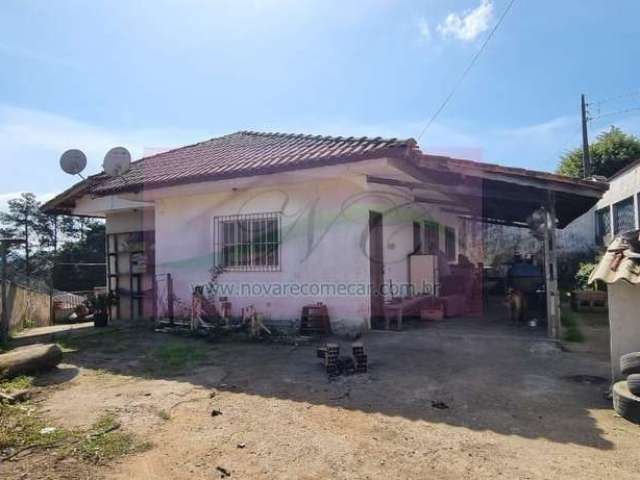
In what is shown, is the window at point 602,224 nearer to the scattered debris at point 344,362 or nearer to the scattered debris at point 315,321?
the scattered debris at point 315,321

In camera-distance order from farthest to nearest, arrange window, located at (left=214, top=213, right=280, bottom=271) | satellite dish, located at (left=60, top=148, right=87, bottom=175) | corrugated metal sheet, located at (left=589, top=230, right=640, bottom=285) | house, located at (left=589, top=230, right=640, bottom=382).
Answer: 1. satellite dish, located at (left=60, top=148, right=87, bottom=175)
2. window, located at (left=214, top=213, right=280, bottom=271)
3. house, located at (left=589, top=230, right=640, bottom=382)
4. corrugated metal sheet, located at (left=589, top=230, right=640, bottom=285)

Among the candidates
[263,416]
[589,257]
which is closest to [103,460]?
[263,416]

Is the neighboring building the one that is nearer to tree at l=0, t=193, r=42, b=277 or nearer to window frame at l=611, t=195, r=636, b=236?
window frame at l=611, t=195, r=636, b=236

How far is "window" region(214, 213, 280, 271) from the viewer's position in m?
8.83

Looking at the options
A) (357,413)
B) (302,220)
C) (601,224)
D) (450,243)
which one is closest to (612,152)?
(601,224)

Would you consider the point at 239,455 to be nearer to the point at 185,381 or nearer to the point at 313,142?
the point at 185,381

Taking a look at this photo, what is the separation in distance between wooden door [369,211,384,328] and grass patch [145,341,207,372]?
3.33 meters

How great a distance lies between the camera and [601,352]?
6.29 metres

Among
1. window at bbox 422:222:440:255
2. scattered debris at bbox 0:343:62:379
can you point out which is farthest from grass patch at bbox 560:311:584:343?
scattered debris at bbox 0:343:62:379

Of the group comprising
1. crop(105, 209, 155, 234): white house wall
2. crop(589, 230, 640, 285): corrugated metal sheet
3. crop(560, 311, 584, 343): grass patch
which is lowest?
crop(560, 311, 584, 343): grass patch

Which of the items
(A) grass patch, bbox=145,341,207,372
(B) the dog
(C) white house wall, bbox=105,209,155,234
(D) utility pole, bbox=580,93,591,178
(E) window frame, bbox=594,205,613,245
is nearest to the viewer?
(A) grass patch, bbox=145,341,207,372

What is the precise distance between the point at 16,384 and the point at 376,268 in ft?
20.5

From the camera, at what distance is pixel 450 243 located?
45.8 ft

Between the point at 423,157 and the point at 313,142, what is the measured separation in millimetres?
3180
